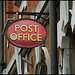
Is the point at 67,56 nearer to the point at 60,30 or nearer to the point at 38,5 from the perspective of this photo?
the point at 60,30

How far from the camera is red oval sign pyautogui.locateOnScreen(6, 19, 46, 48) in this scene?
42.7 ft

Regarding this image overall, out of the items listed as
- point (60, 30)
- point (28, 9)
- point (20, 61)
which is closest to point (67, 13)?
point (60, 30)

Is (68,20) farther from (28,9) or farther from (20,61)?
(20,61)

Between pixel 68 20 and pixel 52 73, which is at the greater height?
pixel 68 20

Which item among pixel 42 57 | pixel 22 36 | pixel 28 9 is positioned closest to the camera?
pixel 22 36

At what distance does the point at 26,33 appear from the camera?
13.2 metres

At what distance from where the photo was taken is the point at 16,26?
1323 centimetres

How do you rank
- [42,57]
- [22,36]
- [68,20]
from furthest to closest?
[42,57] < [22,36] < [68,20]

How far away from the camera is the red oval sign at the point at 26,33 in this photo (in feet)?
42.7

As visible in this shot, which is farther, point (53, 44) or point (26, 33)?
point (26, 33)

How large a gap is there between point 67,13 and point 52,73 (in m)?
2.36

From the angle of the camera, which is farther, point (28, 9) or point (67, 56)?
point (28, 9)

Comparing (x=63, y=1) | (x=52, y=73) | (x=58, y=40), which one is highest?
(x=63, y=1)

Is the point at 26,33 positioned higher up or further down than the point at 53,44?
higher up
